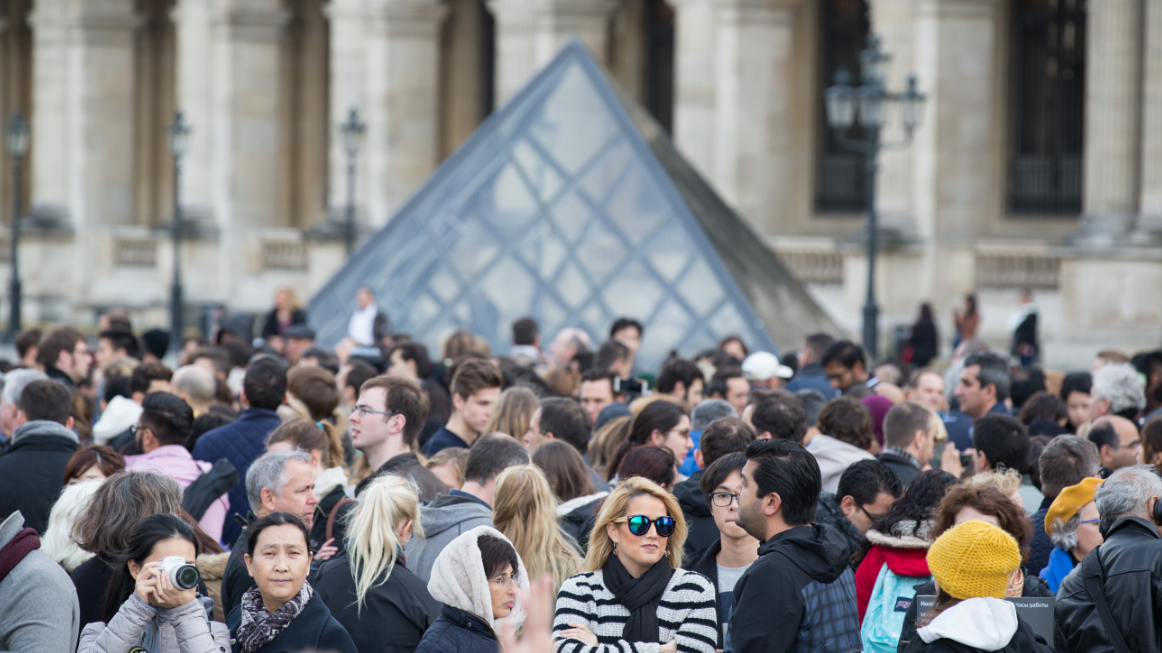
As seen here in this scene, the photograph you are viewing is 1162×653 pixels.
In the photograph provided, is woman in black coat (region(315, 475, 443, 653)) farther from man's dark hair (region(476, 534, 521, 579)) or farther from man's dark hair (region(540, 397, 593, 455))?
man's dark hair (region(540, 397, 593, 455))

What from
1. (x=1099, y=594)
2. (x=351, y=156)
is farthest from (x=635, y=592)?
(x=351, y=156)

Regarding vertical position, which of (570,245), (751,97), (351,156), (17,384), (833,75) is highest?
(833,75)

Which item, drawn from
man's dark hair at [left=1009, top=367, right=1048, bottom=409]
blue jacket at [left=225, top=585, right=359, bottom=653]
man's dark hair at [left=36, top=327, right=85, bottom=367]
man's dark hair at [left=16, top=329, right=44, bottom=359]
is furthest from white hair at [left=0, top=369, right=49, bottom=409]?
man's dark hair at [left=1009, top=367, right=1048, bottom=409]

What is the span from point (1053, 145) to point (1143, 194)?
440 centimetres

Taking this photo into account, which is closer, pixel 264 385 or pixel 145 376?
pixel 264 385

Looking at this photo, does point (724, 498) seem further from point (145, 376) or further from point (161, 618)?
point (145, 376)

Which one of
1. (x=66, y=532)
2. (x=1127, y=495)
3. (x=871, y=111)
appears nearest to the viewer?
(x=1127, y=495)

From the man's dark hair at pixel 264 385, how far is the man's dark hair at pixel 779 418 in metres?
2.07

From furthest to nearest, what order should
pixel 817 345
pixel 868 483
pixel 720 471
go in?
pixel 817 345 → pixel 868 483 → pixel 720 471

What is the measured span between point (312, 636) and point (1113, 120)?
17.7 m

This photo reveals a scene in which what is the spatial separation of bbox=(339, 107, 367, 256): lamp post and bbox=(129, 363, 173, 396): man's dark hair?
16.9 meters

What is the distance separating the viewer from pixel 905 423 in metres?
6.52

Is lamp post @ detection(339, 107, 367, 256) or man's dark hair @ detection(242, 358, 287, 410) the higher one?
lamp post @ detection(339, 107, 367, 256)

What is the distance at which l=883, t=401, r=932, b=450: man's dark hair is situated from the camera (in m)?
6.52
